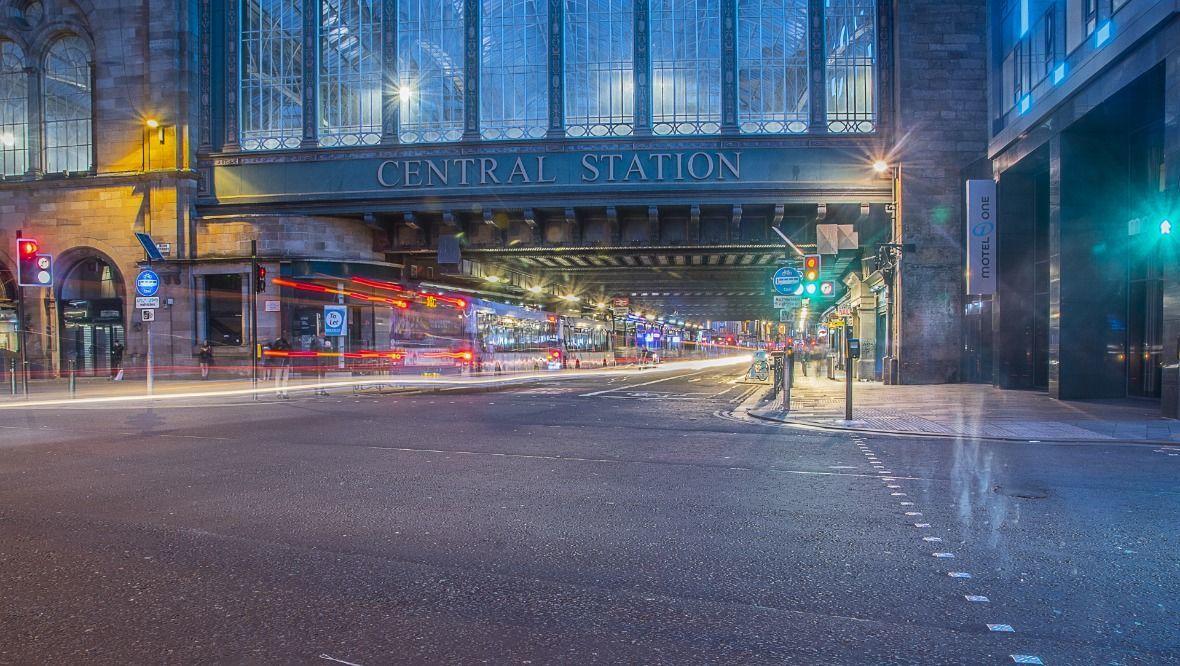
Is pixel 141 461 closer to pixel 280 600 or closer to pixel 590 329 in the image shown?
pixel 280 600

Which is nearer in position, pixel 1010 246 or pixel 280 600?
pixel 280 600

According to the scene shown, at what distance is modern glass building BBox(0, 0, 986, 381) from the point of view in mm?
27281

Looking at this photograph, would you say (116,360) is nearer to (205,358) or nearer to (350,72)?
(205,358)

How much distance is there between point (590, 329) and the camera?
5525 centimetres

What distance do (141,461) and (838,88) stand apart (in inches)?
1048

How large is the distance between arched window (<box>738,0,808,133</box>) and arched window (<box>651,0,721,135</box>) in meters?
0.97

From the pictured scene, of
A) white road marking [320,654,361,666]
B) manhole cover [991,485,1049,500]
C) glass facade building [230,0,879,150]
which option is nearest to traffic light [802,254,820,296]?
manhole cover [991,485,1049,500]

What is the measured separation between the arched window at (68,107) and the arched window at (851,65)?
1241 inches

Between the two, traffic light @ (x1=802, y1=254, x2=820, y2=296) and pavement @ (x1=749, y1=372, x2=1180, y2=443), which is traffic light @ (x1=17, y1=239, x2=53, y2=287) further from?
traffic light @ (x1=802, y1=254, x2=820, y2=296)

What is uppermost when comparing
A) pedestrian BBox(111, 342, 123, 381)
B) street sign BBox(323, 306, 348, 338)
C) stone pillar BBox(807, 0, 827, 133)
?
stone pillar BBox(807, 0, 827, 133)

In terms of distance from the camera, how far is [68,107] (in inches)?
1310

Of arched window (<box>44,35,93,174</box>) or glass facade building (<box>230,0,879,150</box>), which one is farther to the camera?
arched window (<box>44,35,93,174</box>)

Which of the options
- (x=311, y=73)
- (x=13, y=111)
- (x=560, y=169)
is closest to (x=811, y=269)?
(x=560, y=169)

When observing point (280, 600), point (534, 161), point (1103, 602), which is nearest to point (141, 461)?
point (280, 600)
